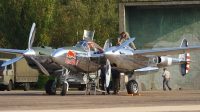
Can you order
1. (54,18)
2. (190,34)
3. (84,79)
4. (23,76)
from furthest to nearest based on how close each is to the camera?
1. (54,18)
2. (23,76)
3. (190,34)
4. (84,79)

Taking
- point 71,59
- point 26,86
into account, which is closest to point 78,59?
point 71,59

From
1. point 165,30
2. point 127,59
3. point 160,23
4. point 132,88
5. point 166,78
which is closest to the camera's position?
point 127,59

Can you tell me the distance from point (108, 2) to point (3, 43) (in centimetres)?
1715

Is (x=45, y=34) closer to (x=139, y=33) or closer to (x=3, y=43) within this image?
(x=3, y=43)

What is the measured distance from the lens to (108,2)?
8269cm

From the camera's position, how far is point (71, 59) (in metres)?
27.5

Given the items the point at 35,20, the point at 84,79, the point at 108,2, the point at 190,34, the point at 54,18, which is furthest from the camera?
the point at 108,2

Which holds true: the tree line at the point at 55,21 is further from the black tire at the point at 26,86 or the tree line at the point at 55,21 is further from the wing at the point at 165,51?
the wing at the point at 165,51

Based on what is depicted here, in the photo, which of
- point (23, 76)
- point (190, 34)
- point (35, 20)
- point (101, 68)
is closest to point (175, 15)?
point (190, 34)

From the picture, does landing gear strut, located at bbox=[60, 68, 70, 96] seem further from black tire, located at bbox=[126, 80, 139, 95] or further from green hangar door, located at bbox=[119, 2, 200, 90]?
green hangar door, located at bbox=[119, 2, 200, 90]

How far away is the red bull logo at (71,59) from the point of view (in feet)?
89.6

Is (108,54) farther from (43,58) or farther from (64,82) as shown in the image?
(43,58)

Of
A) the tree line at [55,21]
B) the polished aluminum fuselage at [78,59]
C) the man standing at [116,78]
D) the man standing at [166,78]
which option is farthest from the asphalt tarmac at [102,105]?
the tree line at [55,21]

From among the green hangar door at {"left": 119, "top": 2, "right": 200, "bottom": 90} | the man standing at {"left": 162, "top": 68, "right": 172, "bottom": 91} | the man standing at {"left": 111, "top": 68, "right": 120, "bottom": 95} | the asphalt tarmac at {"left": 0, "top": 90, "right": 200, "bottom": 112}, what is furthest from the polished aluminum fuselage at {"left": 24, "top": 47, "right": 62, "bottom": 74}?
the green hangar door at {"left": 119, "top": 2, "right": 200, "bottom": 90}
